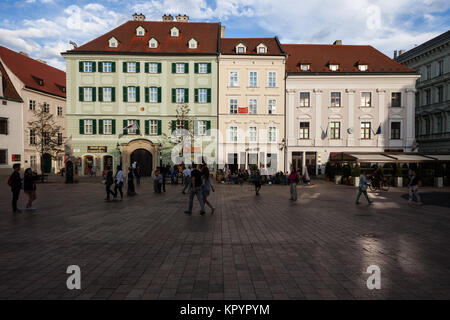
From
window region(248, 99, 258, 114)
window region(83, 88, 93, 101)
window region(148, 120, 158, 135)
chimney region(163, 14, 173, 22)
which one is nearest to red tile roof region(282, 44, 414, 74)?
window region(248, 99, 258, 114)

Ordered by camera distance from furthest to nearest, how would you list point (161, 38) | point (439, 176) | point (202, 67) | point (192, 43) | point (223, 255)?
point (161, 38)
point (192, 43)
point (202, 67)
point (439, 176)
point (223, 255)

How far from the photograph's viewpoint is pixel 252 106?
115 ft

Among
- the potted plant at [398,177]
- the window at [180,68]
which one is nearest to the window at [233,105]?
the window at [180,68]

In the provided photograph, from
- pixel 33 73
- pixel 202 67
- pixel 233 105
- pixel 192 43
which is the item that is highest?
pixel 192 43

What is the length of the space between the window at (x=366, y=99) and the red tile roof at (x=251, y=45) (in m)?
10.8

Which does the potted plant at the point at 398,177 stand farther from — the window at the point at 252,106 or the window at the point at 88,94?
the window at the point at 88,94

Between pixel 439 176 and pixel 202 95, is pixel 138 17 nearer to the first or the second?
pixel 202 95

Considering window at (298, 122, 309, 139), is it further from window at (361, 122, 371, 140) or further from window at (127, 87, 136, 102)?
window at (127, 87, 136, 102)

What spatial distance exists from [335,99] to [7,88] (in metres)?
A: 39.2

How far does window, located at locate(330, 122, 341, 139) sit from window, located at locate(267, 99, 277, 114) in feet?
22.5

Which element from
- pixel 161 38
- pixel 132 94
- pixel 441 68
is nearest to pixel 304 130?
pixel 441 68

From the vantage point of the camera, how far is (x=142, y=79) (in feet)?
113

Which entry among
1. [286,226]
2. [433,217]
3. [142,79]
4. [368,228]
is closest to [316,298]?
[286,226]
